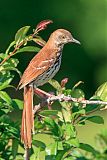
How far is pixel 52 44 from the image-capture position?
4141 mm

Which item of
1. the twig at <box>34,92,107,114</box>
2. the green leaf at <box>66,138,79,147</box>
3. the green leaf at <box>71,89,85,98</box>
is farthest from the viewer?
the green leaf at <box>71,89,85,98</box>

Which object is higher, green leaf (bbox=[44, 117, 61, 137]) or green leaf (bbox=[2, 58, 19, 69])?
green leaf (bbox=[2, 58, 19, 69])

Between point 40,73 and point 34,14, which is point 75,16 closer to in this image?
point 34,14

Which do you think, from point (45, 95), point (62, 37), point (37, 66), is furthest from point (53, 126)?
point (62, 37)

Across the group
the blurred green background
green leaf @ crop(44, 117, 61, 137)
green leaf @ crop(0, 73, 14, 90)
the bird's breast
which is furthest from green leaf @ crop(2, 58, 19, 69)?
the blurred green background

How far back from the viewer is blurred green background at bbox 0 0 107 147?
1730 cm

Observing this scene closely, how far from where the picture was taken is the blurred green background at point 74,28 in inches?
681

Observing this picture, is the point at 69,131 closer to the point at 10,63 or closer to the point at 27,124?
the point at 27,124

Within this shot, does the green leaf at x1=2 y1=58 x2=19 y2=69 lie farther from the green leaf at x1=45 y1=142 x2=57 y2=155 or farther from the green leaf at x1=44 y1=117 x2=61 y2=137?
the green leaf at x1=45 y1=142 x2=57 y2=155

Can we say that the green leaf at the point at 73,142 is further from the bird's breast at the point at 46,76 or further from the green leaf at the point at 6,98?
the bird's breast at the point at 46,76

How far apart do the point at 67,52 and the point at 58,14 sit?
96cm

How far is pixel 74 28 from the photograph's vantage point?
17.9 meters

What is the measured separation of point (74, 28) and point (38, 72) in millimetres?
14159

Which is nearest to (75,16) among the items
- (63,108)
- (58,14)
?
(58,14)
